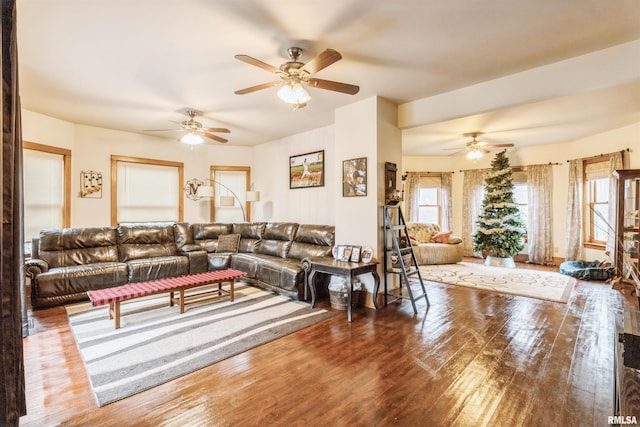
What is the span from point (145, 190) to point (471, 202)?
775 centimetres

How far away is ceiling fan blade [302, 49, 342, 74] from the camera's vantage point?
2.15 metres

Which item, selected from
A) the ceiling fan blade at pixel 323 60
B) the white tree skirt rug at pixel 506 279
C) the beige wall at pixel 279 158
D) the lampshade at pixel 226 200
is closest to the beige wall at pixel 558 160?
the beige wall at pixel 279 158

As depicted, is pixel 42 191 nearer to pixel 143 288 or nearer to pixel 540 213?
pixel 143 288

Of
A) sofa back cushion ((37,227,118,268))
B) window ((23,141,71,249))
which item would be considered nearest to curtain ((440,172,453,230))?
sofa back cushion ((37,227,118,268))

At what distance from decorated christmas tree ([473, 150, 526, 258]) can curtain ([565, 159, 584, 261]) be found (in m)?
0.84

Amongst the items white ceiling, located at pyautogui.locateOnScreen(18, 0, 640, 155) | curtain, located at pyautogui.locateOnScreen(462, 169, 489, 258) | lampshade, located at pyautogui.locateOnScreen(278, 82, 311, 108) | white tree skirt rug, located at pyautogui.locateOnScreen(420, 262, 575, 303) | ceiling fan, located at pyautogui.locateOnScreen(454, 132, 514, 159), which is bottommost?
white tree skirt rug, located at pyautogui.locateOnScreen(420, 262, 575, 303)

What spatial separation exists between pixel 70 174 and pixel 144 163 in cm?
117

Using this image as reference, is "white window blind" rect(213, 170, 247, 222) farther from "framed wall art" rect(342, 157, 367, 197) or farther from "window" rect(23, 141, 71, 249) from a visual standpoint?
"framed wall art" rect(342, 157, 367, 197)

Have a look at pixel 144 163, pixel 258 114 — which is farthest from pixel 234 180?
pixel 258 114

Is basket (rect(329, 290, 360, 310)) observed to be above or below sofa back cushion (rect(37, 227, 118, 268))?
below

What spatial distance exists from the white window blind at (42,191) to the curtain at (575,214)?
990 centimetres

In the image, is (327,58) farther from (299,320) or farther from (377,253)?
(299,320)

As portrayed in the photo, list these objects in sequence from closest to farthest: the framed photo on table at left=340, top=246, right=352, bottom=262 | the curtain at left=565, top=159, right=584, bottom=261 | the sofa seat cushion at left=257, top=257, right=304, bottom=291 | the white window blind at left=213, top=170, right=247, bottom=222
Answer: the framed photo on table at left=340, top=246, right=352, bottom=262 → the sofa seat cushion at left=257, top=257, right=304, bottom=291 → the curtain at left=565, top=159, right=584, bottom=261 → the white window blind at left=213, top=170, right=247, bottom=222

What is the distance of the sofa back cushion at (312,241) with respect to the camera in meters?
4.50
